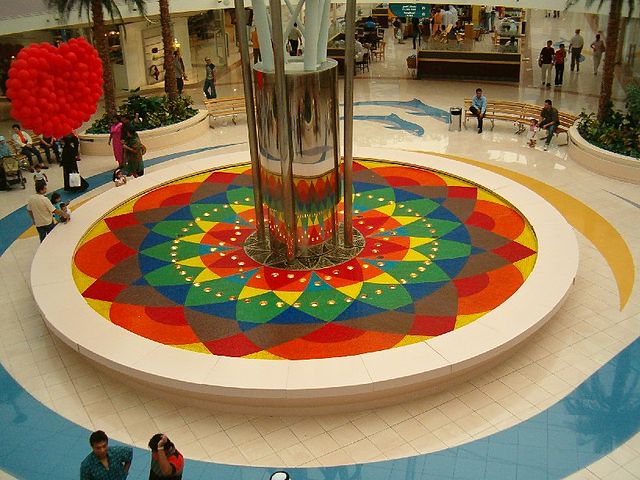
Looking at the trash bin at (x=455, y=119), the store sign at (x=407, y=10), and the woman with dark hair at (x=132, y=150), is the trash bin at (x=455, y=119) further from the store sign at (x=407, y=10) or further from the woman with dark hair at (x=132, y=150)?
the woman with dark hair at (x=132, y=150)

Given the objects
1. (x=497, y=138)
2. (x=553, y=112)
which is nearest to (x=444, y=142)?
(x=497, y=138)

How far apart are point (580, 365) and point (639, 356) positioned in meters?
0.92

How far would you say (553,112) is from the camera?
60.4 ft

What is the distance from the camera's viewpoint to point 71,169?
54.4 ft

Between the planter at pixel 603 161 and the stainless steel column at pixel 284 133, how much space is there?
28.1ft

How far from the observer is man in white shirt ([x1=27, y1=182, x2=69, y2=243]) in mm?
12664

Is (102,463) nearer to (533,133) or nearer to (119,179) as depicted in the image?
(119,179)

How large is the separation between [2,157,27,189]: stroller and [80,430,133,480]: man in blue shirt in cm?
1228

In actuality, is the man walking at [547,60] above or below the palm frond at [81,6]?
below

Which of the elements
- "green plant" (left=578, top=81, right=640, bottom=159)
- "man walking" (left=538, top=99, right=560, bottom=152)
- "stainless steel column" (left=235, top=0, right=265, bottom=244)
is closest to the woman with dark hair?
"stainless steel column" (left=235, top=0, right=265, bottom=244)

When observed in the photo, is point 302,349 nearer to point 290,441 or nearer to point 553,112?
point 290,441

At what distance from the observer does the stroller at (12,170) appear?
16.8m

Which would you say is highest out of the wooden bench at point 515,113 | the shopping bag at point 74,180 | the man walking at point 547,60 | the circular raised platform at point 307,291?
the man walking at point 547,60

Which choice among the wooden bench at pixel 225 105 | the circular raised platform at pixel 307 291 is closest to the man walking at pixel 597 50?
the circular raised platform at pixel 307 291
